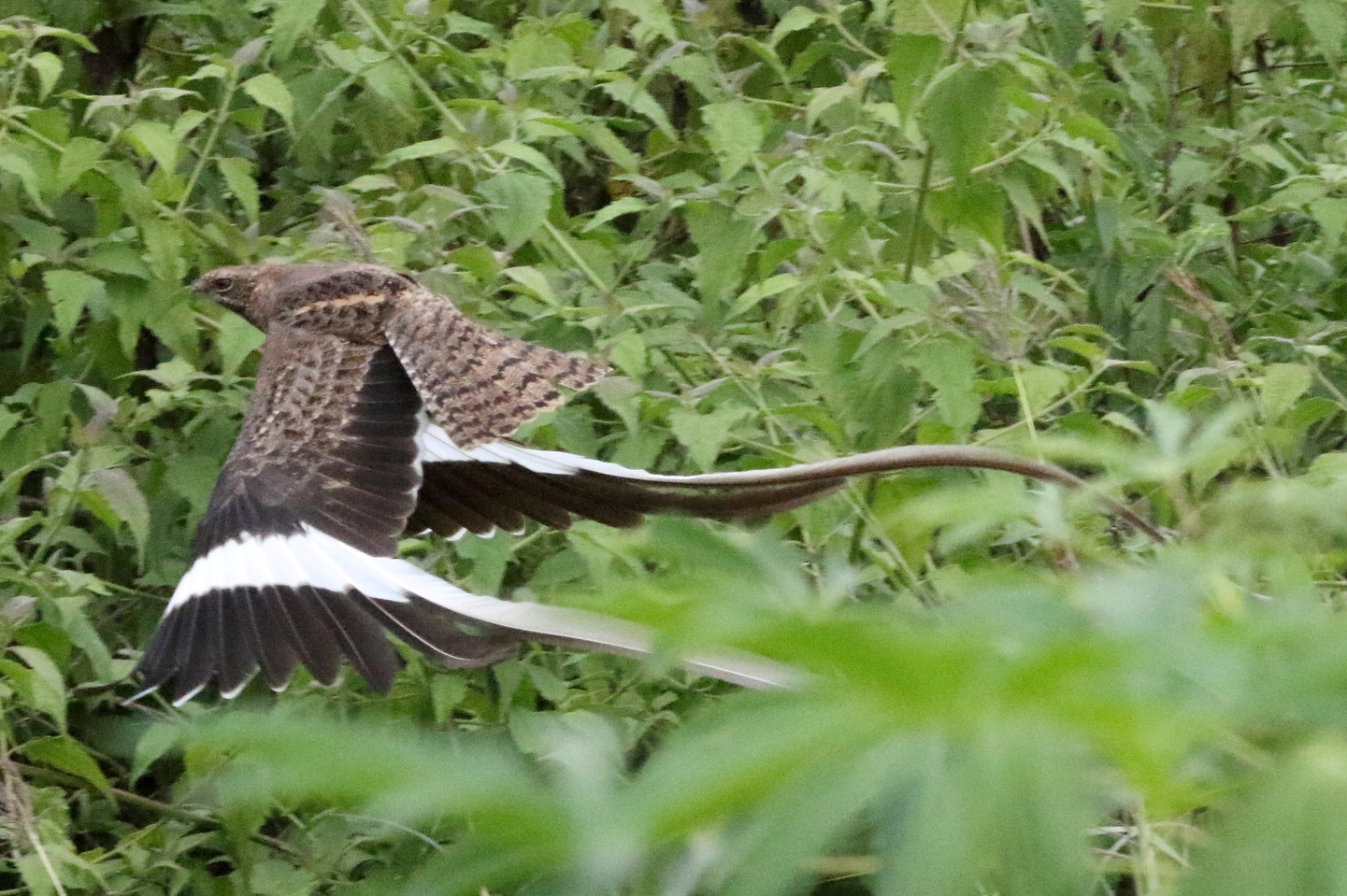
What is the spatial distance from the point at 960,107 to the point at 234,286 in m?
1.33

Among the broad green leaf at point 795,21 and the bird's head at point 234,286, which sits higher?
the broad green leaf at point 795,21

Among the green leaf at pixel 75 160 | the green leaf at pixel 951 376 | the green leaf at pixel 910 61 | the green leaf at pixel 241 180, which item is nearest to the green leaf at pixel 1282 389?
→ the green leaf at pixel 951 376

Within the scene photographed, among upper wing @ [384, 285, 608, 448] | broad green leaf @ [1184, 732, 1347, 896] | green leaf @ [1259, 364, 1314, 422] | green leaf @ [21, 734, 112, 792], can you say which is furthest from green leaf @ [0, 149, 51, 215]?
broad green leaf @ [1184, 732, 1347, 896]

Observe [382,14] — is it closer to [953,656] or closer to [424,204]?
[424,204]

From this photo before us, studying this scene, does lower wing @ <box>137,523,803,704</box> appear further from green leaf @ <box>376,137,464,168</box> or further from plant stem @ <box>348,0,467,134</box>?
plant stem @ <box>348,0,467,134</box>

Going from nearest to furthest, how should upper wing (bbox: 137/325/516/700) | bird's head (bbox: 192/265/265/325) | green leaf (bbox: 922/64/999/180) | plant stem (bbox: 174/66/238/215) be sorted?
green leaf (bbox: 922/64/999/180) < upper wing (bbox: 137/325/516/700) < plant stem (bbox: 174/66/238/215) < bird's head (bbox: 192/265/265/325)

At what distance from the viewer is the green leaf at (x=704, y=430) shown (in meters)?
2.04

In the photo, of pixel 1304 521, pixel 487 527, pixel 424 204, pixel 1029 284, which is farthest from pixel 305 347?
pixel 1304 521

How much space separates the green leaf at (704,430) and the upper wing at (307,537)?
1.19 ft

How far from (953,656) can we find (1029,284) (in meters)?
2.11

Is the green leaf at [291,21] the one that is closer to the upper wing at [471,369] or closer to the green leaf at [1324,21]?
the upper wing at [471,369]

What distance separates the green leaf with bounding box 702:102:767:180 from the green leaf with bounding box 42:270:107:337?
0.88 meters

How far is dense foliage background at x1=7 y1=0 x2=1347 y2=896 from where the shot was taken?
1.82 meters

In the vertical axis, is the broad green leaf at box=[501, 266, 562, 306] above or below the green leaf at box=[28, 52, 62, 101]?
below
